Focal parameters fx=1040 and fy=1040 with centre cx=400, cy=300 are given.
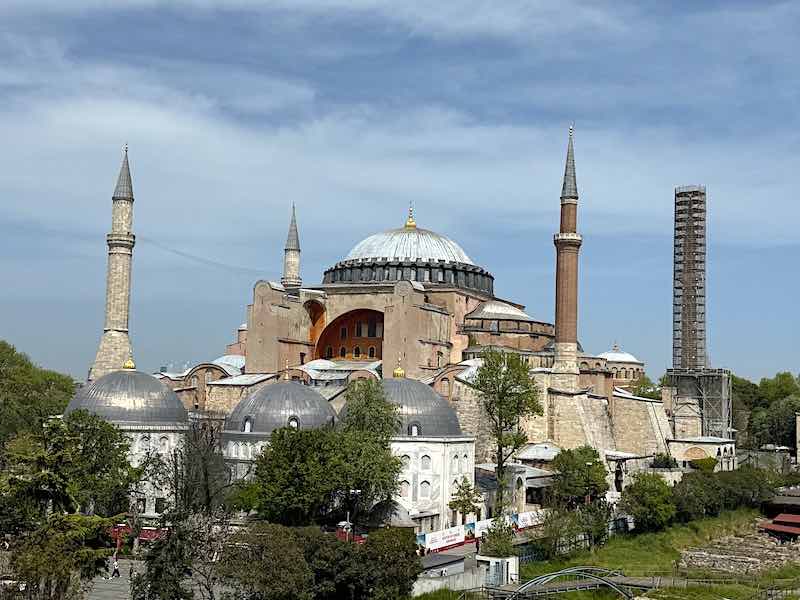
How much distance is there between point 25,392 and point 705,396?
1195 inches

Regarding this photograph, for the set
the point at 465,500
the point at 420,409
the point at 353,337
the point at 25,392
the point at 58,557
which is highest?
the point at 353,337

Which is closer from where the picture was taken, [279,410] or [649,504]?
[279,410]

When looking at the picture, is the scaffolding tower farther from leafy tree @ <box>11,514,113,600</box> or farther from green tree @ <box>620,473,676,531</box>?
leafy tree @ <box>11,514,113,600</box>

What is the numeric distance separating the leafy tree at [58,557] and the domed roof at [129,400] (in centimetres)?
1294

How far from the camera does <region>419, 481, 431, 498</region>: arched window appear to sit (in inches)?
1095

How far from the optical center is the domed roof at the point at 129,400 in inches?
1174

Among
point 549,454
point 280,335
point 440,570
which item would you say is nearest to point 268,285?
point 280,335

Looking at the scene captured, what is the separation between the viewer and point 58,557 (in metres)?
15.8

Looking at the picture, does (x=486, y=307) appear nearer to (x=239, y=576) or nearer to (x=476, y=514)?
(x=476, y=514)

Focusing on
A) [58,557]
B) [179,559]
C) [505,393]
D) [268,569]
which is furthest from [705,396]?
[58,557]

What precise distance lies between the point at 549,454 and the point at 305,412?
8.91m

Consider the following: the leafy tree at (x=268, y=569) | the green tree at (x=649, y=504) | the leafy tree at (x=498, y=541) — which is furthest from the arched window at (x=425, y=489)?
the leafy tree at (x=268, y=569)

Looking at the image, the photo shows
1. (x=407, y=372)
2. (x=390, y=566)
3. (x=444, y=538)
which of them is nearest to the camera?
(x=390, y=566)

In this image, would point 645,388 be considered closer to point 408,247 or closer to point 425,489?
point 408,247
